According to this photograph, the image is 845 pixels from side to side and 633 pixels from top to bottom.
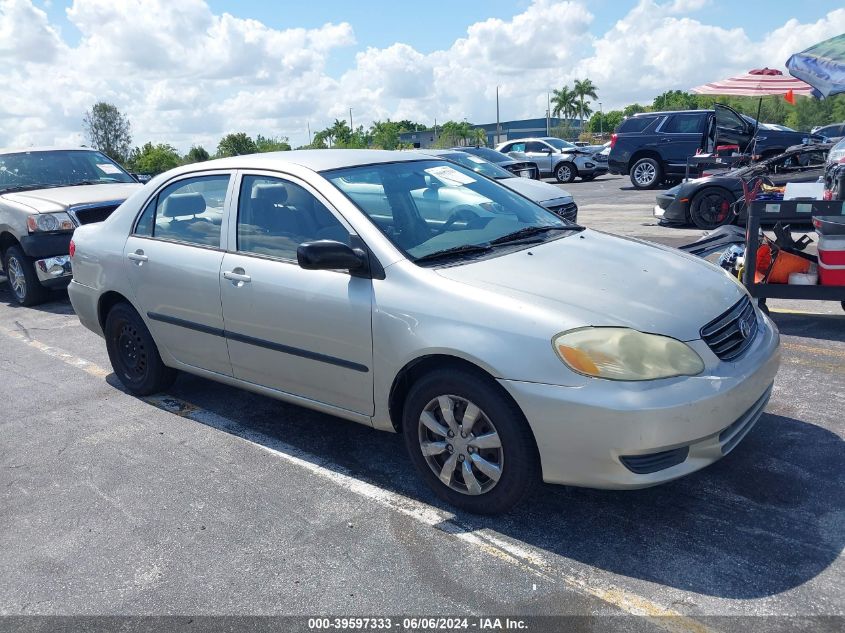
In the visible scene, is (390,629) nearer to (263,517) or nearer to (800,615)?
(263,517)

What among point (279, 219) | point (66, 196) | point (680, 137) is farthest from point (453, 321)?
point (680, 137)

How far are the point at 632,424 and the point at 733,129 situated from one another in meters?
14.3

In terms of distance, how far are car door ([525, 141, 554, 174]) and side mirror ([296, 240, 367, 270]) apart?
22417mm

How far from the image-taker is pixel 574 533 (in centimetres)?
317

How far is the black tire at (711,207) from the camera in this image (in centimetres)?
1101

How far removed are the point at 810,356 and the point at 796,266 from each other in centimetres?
73

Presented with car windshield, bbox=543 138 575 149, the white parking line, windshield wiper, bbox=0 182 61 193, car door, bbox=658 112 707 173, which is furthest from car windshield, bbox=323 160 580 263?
car windshield, bbox=543 138 575 149

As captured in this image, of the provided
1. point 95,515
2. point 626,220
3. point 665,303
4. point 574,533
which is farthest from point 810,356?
point 626,220

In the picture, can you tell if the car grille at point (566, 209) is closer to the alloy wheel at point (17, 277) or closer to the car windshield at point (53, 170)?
the car windshield at point (53, 170)

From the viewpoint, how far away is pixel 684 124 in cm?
→ 1764

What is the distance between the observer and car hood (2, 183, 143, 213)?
27.1 ft

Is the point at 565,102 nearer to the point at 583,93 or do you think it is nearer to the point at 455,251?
the point at 583,93

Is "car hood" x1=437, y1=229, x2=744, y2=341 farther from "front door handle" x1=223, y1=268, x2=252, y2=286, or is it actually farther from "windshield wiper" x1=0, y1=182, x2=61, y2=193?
"windshield wiper" x1=0, y1=182, x2=61, y2=193

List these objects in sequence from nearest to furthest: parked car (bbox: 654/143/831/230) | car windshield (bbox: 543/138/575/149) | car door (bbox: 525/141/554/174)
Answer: parked car (bbox: 654/143/831/230) < car door (bbox: 525/141/554/174) < car windshield (bbox: 543/138/575/149)
